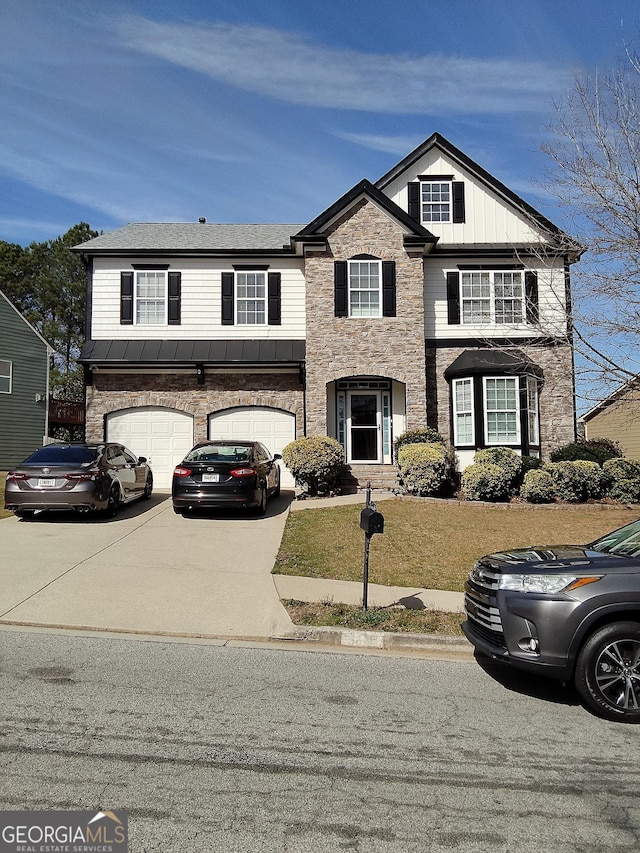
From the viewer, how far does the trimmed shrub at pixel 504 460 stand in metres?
15.3

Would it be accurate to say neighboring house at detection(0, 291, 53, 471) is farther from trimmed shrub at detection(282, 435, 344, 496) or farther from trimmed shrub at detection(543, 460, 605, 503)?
trimmed shrub at detection(543, 460, 605, 503)

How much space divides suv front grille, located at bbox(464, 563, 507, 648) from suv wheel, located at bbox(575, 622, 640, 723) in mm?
607

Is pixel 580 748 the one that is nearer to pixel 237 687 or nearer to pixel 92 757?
pixel 237 687

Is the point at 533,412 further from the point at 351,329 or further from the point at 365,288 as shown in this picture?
the point at 365,288

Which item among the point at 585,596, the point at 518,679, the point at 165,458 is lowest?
the point at 518,679

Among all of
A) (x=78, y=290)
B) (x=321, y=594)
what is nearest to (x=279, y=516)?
(x=321, y=594)

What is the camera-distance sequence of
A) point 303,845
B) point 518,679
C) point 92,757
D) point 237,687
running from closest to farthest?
1. point 303,845
2. point 92,757
3. point 237,687
4. point 518,679

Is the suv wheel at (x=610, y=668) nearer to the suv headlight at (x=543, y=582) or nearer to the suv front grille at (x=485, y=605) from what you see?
the suv headlight at (x=543, y=582)

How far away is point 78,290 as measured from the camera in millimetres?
40938

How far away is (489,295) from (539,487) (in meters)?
6.80

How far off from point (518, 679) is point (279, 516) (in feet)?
28.3

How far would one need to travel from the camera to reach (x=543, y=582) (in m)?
4.93

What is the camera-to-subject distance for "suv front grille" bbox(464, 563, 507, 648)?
5.05 metres

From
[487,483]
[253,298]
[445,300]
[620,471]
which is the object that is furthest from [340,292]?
[620,471]
